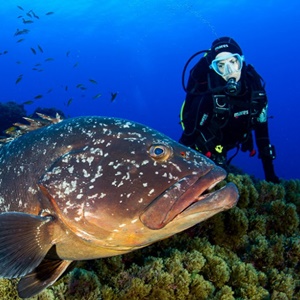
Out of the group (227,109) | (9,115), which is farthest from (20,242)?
(9,115)

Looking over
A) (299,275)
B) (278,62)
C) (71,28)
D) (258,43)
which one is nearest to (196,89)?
(299,275)

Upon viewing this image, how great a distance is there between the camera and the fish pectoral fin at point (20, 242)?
2.20 m

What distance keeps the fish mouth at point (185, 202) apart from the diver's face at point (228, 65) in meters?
5.16

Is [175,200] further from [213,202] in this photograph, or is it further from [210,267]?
[210,267]

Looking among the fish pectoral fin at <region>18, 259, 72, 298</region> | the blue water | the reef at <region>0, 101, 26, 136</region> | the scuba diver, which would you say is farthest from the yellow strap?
the blue water

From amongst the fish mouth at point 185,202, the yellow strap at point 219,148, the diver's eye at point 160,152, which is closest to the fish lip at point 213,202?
the fish mouth at point 185,202

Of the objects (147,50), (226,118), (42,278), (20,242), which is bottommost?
(147,50)

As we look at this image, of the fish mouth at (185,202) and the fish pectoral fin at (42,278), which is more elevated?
the fish mouth at (185,202)

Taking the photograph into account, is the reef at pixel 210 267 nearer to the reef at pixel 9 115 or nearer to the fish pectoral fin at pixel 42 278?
the fish pectoral fin at pixel 42 278

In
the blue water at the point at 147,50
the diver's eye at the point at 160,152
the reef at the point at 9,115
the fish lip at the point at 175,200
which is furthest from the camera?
the blue water at the point at 147,50

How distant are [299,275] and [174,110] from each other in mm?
133699

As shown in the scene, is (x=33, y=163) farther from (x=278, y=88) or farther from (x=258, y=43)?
(x=278, y=88)

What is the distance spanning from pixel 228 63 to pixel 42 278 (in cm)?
589

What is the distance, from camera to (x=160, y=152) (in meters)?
2.40
